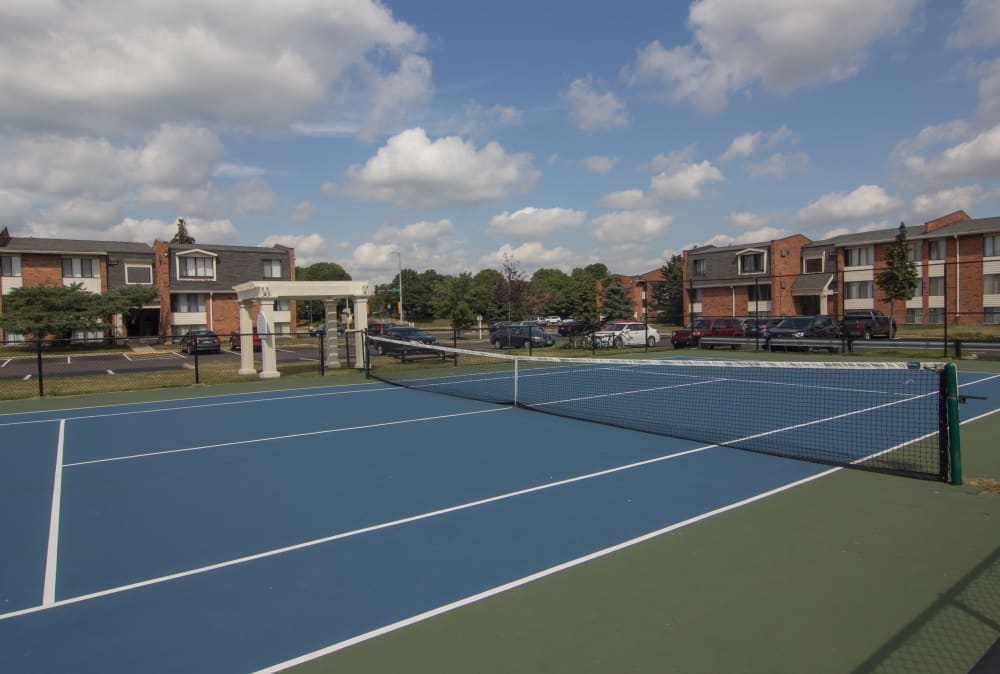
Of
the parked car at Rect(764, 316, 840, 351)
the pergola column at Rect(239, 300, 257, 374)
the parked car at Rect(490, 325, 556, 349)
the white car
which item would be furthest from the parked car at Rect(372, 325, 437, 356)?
the parked car at Rect(764, 316, 840, 351)

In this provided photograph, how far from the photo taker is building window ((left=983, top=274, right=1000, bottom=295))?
146ft

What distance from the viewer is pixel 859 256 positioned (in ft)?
173

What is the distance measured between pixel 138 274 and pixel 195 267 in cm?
463

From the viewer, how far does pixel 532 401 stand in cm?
1497

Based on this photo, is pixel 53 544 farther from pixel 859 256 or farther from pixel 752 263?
pixel 859 256

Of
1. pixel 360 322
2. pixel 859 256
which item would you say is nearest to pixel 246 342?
pixel 360 322

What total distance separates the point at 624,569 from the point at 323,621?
2.49 m

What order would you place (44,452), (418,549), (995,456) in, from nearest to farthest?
1. (418,549)
2. (995,456)
3. (44,452)

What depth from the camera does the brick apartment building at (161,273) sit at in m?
46.7

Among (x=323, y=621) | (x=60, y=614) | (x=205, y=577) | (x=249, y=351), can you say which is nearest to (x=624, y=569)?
(x=323, y=621)

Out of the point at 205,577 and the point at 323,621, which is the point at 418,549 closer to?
the point at 323,621

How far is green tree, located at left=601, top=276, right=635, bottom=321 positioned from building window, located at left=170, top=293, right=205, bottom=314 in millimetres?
36256

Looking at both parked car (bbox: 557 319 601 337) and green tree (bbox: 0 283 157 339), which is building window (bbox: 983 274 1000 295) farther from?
green tree (bbox: 0 283 157 339)

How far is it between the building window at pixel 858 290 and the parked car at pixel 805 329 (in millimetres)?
23786
